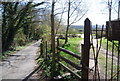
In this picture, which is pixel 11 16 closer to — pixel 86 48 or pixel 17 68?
pixel 17 68

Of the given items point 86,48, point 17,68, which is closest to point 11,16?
point 17,68

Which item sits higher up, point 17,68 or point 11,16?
point 11,16

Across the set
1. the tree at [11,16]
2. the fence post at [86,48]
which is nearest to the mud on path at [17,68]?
the fence post at [86,48]

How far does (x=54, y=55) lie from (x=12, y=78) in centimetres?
137

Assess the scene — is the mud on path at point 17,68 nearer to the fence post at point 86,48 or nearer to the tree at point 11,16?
the fence post at point 86,48

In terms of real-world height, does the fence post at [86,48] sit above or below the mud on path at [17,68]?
above

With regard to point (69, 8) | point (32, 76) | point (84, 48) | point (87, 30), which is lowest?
point (32, 76)

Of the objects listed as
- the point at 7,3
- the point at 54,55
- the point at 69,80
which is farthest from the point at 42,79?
the point at 7,3

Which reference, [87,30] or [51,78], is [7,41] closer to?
[51,78]

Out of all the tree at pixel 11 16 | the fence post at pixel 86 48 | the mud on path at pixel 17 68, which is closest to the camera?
the fence post at pixel 86 48

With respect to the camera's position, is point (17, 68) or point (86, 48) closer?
point (86, 48)

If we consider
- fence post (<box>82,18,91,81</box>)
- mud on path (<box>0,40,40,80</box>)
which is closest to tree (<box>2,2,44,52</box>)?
mud on path (<box>0,40,40,80</box>)

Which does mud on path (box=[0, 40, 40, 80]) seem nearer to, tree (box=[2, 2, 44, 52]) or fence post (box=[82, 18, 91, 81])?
fence post (box=[82, 18, 91, 81])

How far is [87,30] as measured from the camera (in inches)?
69.9
